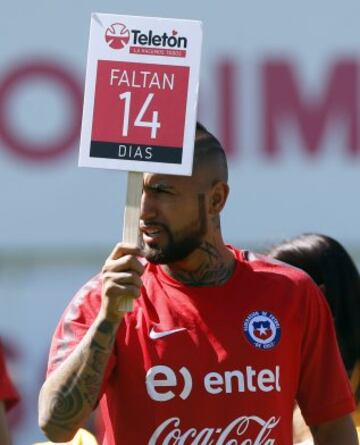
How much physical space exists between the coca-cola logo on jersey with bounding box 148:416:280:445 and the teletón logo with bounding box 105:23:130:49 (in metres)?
0.77

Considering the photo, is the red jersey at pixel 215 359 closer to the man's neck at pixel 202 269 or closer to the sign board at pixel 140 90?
the man's neck at pixel 202 269

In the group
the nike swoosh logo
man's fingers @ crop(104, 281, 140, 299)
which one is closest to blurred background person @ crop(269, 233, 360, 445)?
the nike swoosh logo

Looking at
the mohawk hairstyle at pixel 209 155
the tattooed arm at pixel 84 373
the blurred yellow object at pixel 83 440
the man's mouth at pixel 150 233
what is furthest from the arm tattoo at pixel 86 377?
the blurred yellow object at pixel 83 440

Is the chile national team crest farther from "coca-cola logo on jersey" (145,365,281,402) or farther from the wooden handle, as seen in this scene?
the wooden handle

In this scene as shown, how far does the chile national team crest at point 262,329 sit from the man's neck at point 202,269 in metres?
0.11

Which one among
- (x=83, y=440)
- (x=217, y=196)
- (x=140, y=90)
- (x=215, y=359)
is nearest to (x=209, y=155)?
(x=217, y=196)

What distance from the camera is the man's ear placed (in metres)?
3.37

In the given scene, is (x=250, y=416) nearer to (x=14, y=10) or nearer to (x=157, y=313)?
(x=157, y=313)

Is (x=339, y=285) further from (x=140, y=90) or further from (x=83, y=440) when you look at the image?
(x=140, y=90)

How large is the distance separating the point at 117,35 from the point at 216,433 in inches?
33.1

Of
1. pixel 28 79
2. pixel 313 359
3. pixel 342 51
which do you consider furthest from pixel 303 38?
pixel 313 359

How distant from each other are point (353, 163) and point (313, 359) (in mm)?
1613

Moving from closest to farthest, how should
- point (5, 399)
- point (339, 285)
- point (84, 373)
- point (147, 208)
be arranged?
1. point (84, 373)
2. point (147, 208)
3. point (339, 285)
4. point (5, 399)

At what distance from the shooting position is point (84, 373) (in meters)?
3.10
